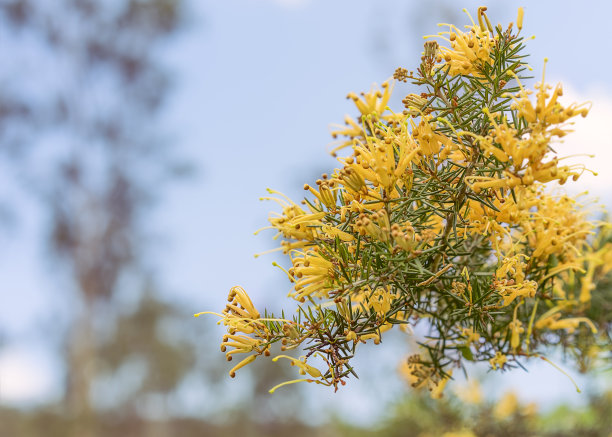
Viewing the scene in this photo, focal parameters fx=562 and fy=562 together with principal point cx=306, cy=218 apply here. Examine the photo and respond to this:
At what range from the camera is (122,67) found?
11.0 meters

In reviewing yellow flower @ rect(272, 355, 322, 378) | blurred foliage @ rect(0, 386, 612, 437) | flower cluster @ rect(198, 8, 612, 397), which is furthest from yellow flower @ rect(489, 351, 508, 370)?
blurred foliage @ rect(0, 386, 612, 437)

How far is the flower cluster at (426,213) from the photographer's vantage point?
0.93 meters

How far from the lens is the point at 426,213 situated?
1021 millimetres

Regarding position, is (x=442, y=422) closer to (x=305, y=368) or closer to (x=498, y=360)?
(x=498, y=360)

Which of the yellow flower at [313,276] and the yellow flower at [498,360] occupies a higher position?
the yellow flower at [313,276]

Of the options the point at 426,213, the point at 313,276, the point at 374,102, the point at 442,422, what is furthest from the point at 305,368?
the point at 442,422

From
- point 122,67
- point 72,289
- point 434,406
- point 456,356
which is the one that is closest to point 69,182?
point 72,289

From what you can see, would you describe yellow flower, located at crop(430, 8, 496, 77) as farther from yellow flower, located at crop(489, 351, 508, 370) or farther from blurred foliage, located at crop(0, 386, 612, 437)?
blurred foliage, located at crop(0, 386, 612, 437)

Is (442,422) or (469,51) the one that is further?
(442,422)

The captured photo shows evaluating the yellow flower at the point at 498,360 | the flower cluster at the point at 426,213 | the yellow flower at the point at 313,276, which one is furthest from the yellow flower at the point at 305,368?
the yellow flower at the point at 498,360

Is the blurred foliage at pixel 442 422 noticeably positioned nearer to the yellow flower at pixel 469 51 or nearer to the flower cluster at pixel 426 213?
the flower cluster at pixel 426 213

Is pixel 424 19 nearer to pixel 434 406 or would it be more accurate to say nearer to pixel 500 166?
pixel 434 406

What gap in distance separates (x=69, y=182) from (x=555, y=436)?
9092 millimetres

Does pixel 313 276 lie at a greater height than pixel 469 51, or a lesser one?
lesser
